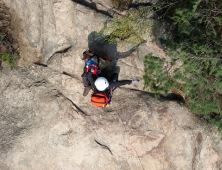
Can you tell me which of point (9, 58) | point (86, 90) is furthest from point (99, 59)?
point (9, 58)

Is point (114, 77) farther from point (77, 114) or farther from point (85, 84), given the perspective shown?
point (77, 114)

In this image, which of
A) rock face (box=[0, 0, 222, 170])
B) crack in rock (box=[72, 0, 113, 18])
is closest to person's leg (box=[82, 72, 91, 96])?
rock face (box=[0, 0, 222, 170])

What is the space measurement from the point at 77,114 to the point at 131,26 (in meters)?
3.66

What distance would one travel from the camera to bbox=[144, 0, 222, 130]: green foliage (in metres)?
5.96

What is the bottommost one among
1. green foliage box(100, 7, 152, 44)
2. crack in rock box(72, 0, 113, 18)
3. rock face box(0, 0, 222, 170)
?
rock face box(0, 0, 222, 170)

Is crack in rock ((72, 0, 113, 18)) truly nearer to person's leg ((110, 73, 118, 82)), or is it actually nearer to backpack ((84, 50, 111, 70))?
backpack ((84, 50, 111, 70))

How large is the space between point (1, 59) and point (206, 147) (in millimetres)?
8471

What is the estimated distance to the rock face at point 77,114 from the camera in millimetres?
7520

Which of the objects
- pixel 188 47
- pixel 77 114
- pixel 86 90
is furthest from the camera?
pixel 77 114

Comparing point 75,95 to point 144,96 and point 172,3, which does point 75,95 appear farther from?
point 172,3

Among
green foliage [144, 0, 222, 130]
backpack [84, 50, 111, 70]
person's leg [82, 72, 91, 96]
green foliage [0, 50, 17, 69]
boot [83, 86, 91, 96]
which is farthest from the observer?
green foliage [0, 50, 17, 69]

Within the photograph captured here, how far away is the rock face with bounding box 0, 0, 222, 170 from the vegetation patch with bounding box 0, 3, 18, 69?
0.86 ft

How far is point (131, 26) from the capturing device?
7.07m

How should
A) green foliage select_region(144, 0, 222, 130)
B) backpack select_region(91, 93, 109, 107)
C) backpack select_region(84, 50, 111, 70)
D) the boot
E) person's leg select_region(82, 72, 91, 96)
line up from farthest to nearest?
the boot → person's leg select_region(82, 72, 91, 96) → backpack select_region(84, 50, 111, 70) → backpack select_region(91, 93, 109, 107) → green foliage select_region(144, 0, 222, 130)
